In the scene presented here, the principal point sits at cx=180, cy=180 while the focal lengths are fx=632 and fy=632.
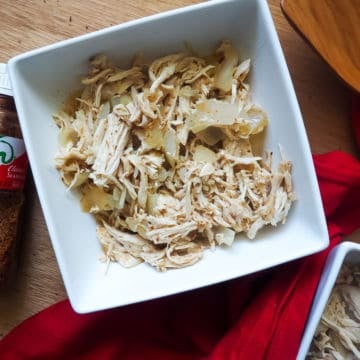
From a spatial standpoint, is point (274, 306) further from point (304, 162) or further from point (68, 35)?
point (68, 35)

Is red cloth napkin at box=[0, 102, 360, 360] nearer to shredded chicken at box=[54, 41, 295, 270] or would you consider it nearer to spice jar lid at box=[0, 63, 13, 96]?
shredded chicken at box=[54, 41, 295, 270]

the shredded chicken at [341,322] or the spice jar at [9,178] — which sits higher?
the spice jar at [9,178]

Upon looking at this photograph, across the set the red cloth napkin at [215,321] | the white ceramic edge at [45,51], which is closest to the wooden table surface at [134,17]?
the red cloth napkin at [215,321]

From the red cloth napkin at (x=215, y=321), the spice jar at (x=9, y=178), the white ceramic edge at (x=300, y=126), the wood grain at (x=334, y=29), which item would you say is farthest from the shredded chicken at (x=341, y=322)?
the spice jar at (x=9, y=178)

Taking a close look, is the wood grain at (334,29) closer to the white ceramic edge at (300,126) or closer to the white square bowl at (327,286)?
the white ceramic edge at (300,126)

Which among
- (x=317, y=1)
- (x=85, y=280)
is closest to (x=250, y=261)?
(x=85, y=280)

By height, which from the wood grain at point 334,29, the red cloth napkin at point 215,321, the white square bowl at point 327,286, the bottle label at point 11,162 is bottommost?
the red cloth napkin at point 215,321

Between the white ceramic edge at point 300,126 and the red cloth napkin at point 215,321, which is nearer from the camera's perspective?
the white ceramic edge at point 300,126

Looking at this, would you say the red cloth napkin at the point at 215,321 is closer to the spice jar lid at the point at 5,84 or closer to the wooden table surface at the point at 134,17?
the wooden table surface at the point at 134,17
